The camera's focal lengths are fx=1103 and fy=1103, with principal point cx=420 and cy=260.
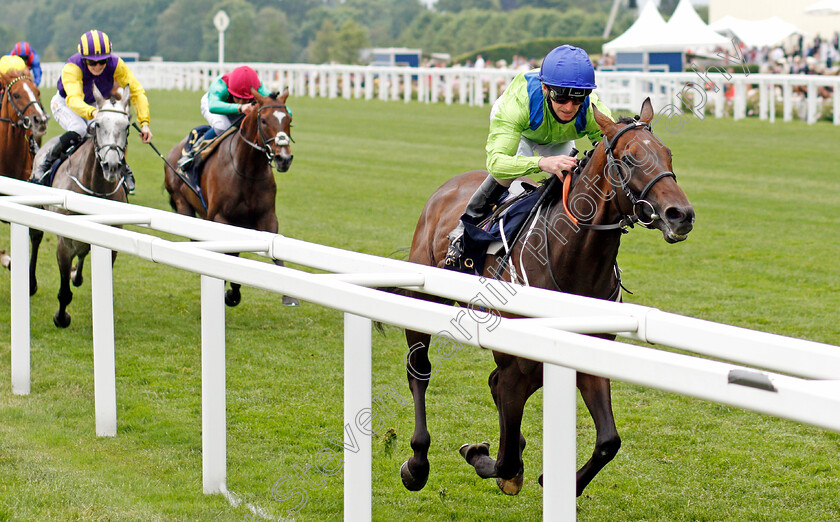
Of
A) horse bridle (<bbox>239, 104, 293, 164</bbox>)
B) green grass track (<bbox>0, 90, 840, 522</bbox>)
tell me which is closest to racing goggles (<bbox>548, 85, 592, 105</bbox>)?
green grass track (<bbox>0, 90, 840, 522</bbox>)

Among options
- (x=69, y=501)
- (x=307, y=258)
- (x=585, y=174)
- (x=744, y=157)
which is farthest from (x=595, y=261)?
(x=744, y=157)

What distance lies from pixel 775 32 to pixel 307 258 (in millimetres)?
29670

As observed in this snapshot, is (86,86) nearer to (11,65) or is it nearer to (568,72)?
(11,65)

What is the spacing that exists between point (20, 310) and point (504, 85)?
20431mm

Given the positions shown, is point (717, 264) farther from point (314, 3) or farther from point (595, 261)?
point (314, 3)

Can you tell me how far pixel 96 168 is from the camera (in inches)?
285

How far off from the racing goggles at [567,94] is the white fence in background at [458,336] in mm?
928

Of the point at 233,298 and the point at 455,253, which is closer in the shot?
the point at 455,253

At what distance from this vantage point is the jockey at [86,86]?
7.66m

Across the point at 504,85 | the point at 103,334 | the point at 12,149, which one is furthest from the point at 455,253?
the point at 504,85

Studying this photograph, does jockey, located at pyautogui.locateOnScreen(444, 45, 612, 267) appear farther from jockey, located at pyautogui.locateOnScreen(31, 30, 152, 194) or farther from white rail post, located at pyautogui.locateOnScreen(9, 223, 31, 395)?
jockey, located at pyautogui.locateOnScreen(31, 30, 152, 194)

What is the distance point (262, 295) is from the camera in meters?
8.30

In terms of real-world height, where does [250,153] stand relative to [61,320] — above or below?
above

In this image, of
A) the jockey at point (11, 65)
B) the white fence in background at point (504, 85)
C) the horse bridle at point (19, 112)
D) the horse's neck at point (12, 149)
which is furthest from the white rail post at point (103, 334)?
the white fence in background at point (504, 85)
